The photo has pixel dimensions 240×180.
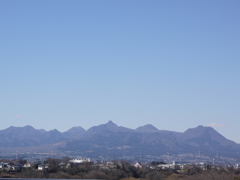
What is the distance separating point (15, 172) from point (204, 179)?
156 feet

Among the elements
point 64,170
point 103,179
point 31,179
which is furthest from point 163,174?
point 31,179

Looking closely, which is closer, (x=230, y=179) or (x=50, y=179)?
(x=230, y=179)

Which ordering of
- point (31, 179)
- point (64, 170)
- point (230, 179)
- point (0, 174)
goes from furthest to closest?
point (64, 170)
point (0, 174)
point (31, 179)
point (230, 179)

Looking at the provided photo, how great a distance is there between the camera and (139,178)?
3831 inches

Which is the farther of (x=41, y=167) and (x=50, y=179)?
(x=41, y=167)

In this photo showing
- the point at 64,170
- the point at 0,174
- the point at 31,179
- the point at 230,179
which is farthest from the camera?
the point at 64,170

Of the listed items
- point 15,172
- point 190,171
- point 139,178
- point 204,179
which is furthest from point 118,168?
point 204,179

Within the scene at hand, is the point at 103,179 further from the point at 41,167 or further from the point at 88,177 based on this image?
the point at 41,167

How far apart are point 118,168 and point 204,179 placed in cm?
3792

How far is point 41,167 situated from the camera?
10488cm

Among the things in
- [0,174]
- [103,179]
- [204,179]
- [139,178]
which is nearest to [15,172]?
[0,174]

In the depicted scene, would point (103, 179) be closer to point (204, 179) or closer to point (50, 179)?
point (50, 179)

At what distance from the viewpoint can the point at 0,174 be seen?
310 ft

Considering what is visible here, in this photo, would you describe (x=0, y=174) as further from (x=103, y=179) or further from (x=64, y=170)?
(x=103, y=179)
